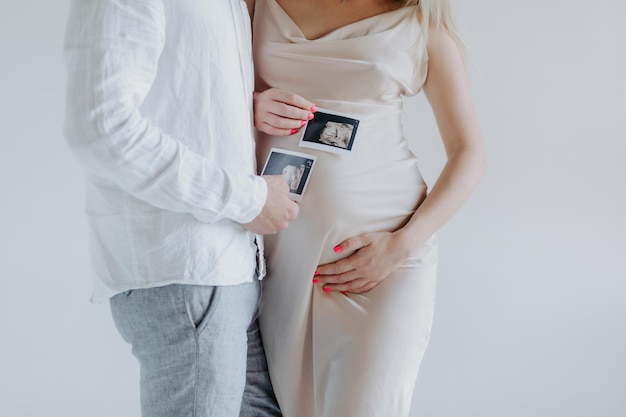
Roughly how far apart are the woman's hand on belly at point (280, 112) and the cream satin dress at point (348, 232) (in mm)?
47

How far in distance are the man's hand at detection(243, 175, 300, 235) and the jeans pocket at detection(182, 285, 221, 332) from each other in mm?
135

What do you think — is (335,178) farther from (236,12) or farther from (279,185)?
(236,12)

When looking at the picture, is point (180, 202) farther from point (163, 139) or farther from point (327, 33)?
point (327, 33)

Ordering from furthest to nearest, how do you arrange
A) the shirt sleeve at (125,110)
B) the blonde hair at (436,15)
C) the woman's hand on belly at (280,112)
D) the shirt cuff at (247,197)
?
the blonde hair at (436,15) → the woman's hand on belly at (280,112) → the shirt cuff at (247,197) → the shirt sleeve at (125,110)

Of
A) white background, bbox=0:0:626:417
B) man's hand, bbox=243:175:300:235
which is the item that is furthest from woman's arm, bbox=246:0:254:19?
white background, bbox=0:0:626:417

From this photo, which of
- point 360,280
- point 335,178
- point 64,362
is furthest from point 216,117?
point 64,362

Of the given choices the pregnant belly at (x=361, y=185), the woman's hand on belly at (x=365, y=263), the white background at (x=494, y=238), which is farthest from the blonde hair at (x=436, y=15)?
the white background at (x=494, y=238)

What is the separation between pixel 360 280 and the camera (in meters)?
1.68

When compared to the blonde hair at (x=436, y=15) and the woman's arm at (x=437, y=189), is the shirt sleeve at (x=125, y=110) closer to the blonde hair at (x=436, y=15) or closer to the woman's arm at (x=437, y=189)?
the woman's arm at (x=437, y=189)

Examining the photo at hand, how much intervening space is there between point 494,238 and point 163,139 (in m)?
1.79

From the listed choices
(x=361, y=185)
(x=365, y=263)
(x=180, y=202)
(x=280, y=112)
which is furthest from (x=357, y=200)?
(x=180, y=202)

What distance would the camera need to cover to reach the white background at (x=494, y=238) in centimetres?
258

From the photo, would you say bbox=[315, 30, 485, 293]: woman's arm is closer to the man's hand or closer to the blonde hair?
the blonde hair

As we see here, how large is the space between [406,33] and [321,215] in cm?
44
